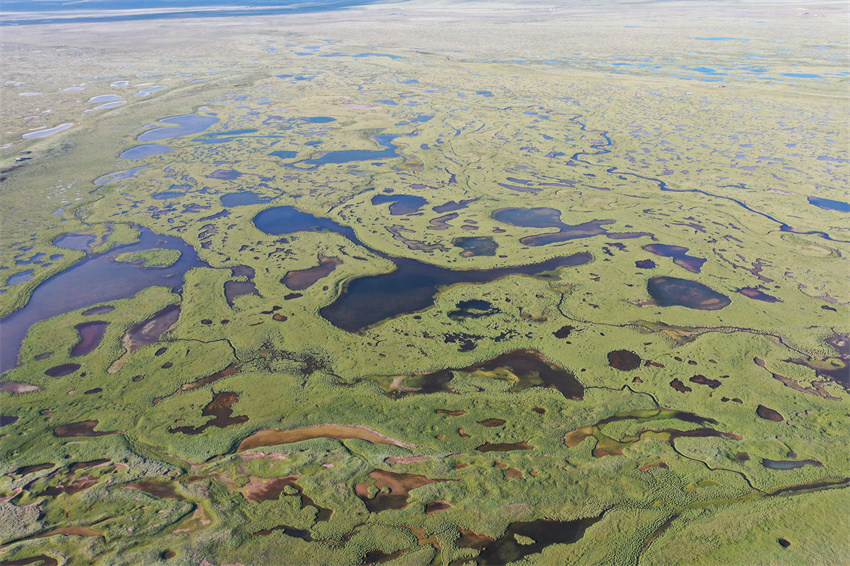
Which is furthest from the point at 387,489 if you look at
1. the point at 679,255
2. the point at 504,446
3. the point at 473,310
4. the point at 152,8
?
the point at 152,8

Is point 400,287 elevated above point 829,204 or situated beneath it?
situated beneath

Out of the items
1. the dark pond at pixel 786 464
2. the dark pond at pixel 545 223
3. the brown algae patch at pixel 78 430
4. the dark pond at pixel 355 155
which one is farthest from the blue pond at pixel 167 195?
Answer: the dark pond at pixel 786 464

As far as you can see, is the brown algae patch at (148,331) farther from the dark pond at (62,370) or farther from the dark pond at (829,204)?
the dark pond at (829,204)

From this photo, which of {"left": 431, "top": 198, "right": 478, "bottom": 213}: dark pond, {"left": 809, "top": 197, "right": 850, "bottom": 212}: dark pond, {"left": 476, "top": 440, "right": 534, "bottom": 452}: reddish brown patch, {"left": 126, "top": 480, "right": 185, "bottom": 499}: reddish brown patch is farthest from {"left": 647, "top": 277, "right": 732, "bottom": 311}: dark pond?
{"left": 126, "top": 480, "right": 185, "bottom": 499}: reddish brown patch

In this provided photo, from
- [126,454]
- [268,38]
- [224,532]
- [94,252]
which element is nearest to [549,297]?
[224,532]

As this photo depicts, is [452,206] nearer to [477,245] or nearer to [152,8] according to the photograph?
[477,245]

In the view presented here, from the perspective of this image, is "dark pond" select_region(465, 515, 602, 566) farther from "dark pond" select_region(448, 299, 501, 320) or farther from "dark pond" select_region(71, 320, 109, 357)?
"dark pond" select_region(71, 320, 109, 357)
